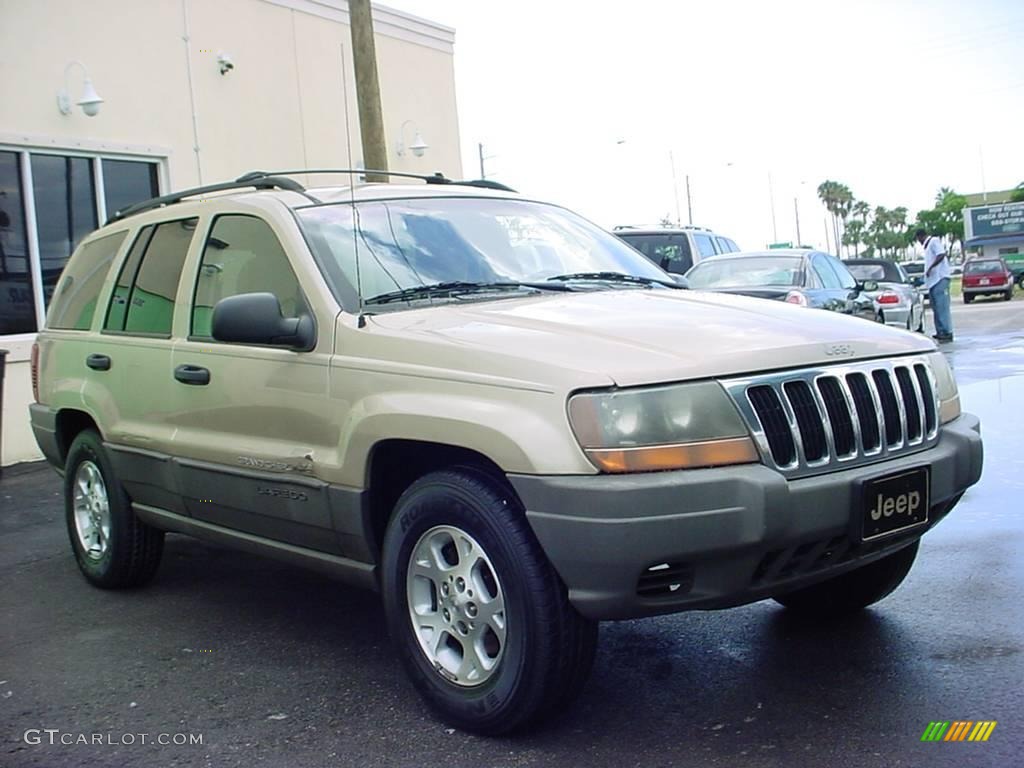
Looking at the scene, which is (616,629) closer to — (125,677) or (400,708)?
(400,708)

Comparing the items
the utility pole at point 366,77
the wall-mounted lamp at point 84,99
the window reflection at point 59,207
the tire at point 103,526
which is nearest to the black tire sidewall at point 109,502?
the tire at point 103,526

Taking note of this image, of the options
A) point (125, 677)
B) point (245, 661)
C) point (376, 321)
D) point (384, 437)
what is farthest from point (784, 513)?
point (125, 677)

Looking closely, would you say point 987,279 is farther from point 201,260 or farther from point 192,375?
point 192,375

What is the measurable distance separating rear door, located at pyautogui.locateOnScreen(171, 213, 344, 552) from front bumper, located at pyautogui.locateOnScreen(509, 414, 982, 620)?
1.10 m

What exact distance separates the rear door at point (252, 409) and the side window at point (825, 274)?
8522 millimetres

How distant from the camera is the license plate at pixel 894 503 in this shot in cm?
323

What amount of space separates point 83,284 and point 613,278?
117 inches

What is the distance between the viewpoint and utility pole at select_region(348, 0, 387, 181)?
36.4 feet

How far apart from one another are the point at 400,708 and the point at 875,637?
1.80m

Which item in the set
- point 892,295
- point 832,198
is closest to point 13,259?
point 892,295

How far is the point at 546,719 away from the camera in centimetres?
332

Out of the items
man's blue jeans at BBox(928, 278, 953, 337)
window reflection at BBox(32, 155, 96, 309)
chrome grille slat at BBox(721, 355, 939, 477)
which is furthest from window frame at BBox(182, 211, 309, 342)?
man's blue jeans at BBox(928, 278, 953, 337)

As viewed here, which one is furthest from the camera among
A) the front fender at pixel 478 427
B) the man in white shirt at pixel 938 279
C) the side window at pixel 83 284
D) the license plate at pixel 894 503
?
the man in white shirt at pixel 938 279

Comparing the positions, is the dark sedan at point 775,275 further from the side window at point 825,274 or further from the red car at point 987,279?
the red car at point 987,279
